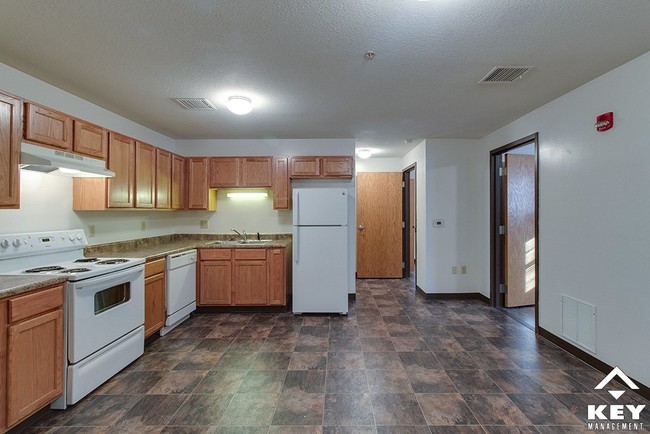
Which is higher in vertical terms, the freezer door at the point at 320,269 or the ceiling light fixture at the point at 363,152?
the ceiling light fixture at the point at 363,152

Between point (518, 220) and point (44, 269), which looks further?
point (518, 220)

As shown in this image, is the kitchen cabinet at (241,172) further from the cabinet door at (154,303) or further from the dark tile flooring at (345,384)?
the dark tile flooring at (345,384)

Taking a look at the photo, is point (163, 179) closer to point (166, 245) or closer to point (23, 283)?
point (166, 245)

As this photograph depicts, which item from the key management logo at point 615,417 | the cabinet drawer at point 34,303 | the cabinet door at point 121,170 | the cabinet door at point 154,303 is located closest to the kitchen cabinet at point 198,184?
the cabinet door at point 121,170

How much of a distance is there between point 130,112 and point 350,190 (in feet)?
9.30

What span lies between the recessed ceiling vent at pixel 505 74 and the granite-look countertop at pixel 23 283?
135 inches

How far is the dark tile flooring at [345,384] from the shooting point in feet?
5.77

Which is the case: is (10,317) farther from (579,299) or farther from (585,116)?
(585,116)

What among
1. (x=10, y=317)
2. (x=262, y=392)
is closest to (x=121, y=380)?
(x=10, y=317)

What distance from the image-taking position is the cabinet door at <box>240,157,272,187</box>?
4047 mm

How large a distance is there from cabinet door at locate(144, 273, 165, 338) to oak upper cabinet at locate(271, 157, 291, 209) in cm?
168

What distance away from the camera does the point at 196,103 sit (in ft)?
9.34

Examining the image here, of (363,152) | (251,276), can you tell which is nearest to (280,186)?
(251,276)

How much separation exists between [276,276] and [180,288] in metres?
1.12
